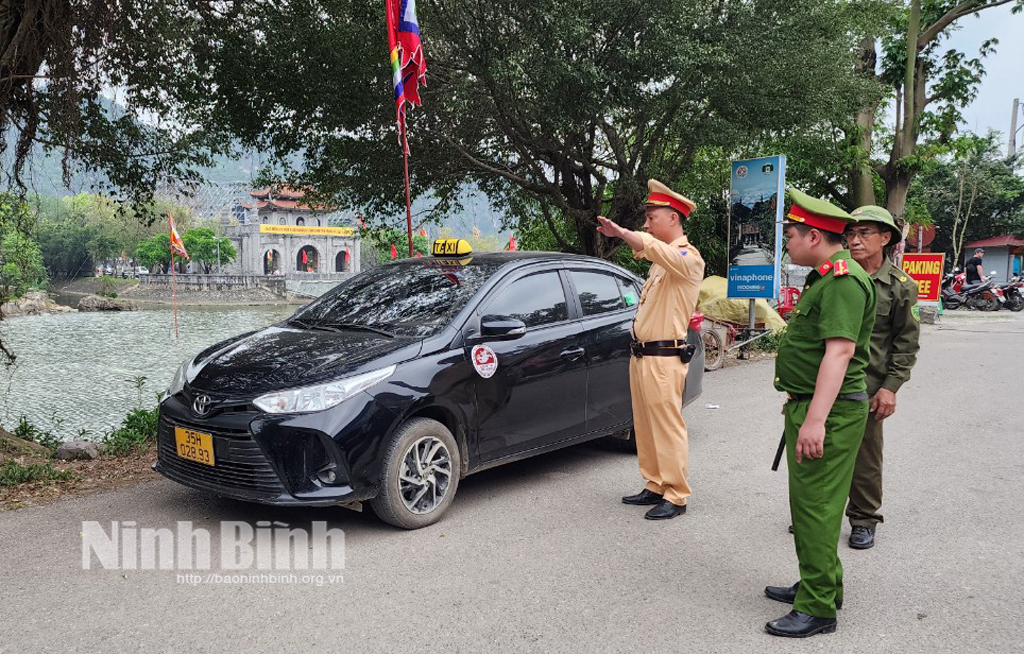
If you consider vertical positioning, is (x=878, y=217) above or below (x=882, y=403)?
above

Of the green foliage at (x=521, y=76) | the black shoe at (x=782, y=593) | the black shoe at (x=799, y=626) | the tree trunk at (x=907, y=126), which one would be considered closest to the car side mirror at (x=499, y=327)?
the black shoe at (x=782, y=593)

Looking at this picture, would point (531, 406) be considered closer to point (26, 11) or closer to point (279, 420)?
point (279, 420)

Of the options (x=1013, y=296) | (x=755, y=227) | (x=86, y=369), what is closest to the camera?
(x=755, y=227)

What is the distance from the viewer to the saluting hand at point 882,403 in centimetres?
402

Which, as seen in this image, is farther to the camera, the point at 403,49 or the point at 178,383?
the point at 403,49

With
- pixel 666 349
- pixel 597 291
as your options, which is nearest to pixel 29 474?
pixel 597 291

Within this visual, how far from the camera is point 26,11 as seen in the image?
6.21 metres

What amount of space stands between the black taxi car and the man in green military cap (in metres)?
1.86

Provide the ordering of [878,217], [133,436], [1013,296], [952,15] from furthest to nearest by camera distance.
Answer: [1013,296], [952,15], [133,436], [878,217]

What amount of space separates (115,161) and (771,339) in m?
10.8

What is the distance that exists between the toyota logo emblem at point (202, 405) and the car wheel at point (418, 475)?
1.01 metres

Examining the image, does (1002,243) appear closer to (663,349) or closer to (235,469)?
(663,349)

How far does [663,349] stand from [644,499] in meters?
1.02

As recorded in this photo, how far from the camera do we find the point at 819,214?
3.05 m
